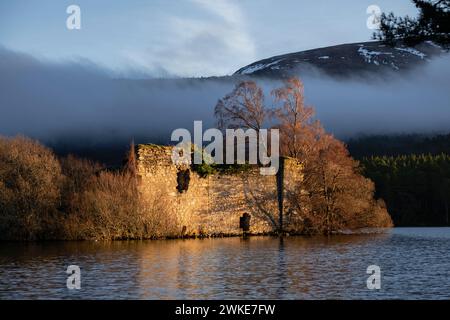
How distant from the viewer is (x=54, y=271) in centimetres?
2000

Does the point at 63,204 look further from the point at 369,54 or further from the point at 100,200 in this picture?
the point at 369,54

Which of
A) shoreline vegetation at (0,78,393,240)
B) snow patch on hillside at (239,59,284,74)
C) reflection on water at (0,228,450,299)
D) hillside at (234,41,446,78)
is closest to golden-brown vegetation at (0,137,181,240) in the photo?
shoreline vegetation at (0,78,393,240)

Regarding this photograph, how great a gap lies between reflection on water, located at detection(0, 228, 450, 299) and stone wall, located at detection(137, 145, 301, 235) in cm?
716

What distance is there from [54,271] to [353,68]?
166909 millimetres

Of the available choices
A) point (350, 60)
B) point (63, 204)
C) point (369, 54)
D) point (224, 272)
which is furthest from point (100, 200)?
point (369, 54)

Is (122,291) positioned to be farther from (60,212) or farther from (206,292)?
(60,212)

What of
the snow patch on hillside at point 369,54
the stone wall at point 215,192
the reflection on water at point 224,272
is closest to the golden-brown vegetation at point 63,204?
the stone wall at point 215,192

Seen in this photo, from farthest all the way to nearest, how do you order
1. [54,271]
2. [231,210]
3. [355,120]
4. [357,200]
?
[355,120] < [357,200] < [231,210] < [54,271]

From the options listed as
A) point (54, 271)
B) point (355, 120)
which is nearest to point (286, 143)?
point (54, 271)

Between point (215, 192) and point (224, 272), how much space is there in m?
19.0

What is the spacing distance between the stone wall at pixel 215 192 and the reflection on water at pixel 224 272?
716cm

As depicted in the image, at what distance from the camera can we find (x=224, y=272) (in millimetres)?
20156

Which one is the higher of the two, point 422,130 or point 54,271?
point 422,130

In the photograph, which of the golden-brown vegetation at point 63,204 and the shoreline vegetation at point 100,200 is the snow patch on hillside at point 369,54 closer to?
the shoreline vegetation at point 100,200
